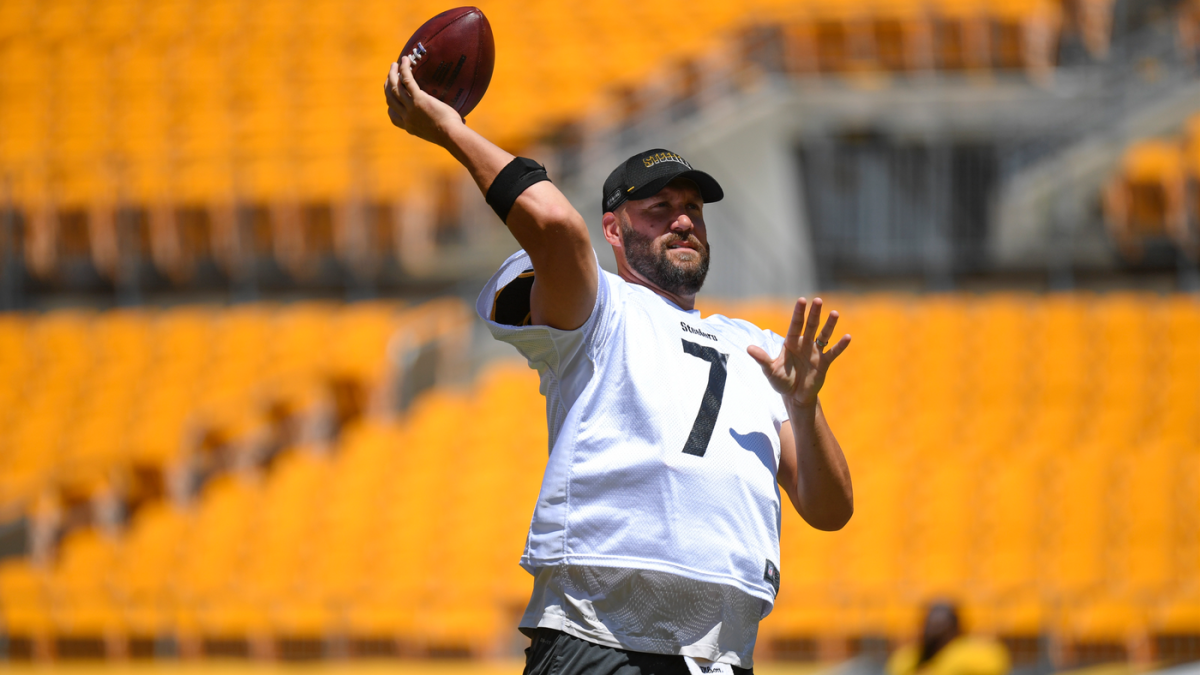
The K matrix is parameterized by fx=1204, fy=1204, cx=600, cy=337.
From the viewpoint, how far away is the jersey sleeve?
1987mm

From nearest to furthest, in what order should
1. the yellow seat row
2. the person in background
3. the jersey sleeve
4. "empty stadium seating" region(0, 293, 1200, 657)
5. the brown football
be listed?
the jersey sleeve < the brown football < the person in background < "empty stadium seating" region(0, 293, 1200, 657) < the yellow seat row

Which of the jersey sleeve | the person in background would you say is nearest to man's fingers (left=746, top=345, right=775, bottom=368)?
the jersey sleeve

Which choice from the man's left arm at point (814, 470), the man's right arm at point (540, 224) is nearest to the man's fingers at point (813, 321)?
the man's left arm at point (814, 470)

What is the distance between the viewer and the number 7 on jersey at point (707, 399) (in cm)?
200

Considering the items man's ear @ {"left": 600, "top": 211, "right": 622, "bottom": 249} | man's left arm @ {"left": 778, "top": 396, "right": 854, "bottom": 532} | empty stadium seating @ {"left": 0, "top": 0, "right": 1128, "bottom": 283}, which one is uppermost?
empty stadium seating @ {"left": 0, "top": 0, "right": 1128, "bottom": 283}

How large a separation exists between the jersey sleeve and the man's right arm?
0.02 m

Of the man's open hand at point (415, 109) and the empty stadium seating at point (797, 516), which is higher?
the man's open hand at point (415, 109)

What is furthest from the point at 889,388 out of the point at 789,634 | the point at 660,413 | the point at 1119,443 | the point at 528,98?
the point at 660,413

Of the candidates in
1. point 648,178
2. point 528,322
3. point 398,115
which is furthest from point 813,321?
point 398,115

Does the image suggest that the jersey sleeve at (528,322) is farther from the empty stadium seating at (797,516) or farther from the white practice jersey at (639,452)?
the empty stadium seating at (797,516)

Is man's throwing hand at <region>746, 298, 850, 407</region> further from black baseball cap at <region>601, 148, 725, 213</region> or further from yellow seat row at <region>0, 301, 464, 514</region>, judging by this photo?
yellow seat row at <region>0, 301, 464, 514</region>

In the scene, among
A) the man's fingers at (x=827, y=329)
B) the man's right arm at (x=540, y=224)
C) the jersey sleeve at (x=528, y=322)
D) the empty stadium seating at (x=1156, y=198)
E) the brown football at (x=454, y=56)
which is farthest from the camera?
the empty stadium seating at (x=1156, y=198)

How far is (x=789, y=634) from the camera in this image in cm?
648

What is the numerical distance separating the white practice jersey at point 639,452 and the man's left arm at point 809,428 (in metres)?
0.10
